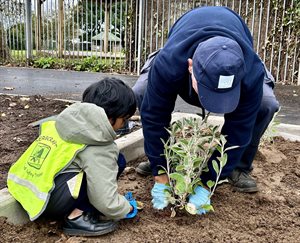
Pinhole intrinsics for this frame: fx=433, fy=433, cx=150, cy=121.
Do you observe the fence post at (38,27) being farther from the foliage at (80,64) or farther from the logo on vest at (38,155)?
the logo on vest at (38,155)

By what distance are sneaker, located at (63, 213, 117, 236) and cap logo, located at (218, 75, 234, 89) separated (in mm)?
903

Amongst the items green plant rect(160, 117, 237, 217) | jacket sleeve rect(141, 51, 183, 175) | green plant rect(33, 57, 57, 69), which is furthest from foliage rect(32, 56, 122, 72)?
green plant rect(160, 117, 237, 217)

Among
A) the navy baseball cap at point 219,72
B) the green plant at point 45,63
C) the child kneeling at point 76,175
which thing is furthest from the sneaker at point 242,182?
the green plant at point 45,63

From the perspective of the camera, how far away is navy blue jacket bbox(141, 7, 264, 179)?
209cm

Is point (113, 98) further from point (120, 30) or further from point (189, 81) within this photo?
point (120, 30)

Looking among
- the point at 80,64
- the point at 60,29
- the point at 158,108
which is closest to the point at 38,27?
the point at 60,29

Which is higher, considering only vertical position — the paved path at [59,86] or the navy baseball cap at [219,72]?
the navy baseball cap at [219,72]

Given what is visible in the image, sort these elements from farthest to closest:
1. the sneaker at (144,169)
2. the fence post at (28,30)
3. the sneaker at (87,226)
A: the fence post at (28,30)
the sneaker at (144,169)
the sneaker at (87,226)

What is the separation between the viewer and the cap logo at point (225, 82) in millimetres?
1812

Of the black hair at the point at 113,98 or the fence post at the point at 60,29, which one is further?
the fence post at the point at 60,29

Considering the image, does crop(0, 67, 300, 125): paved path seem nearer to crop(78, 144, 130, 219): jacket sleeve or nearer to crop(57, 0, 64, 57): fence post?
crop(57, 0, 64, 57): fence post

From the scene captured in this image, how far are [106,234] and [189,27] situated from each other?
114 cm

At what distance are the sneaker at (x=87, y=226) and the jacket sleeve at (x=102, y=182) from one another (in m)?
0.08

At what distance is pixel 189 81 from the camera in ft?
7.04
